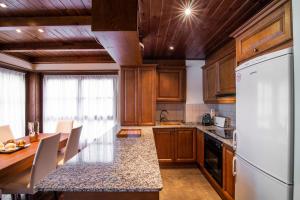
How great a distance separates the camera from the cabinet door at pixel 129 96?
3.99m

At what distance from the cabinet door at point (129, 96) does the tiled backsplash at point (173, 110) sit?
2.52 feet

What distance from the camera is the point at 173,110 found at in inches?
182

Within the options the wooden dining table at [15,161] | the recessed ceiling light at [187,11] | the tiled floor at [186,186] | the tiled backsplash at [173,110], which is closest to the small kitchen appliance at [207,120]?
the tiled backsplash at [173,110]

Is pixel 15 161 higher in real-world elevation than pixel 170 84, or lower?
lower

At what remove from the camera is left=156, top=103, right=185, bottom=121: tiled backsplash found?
4602 millimetres

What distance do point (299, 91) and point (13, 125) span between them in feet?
16.1

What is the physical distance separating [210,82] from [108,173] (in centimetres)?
312

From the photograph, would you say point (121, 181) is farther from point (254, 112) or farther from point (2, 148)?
point (2, 148)

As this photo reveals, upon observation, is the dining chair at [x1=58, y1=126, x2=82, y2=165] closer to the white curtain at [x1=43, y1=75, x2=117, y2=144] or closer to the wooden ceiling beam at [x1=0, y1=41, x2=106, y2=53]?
the wooden ceiling beam at [x1=0, y1=41, x2=106, y2=53]

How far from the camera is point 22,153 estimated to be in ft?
7.97

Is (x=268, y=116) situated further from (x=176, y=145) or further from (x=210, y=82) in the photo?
(x=176, y=145)

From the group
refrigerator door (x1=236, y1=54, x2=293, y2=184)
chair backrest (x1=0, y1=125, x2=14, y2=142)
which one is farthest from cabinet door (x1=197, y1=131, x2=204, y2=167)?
chair backrest (x1=0, y1=125, x2=14, y2=142)

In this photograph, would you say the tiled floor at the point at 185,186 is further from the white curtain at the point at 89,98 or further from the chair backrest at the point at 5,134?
the white curtain at the point at 89,98

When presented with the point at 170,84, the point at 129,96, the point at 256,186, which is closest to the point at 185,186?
the point at 256,186
